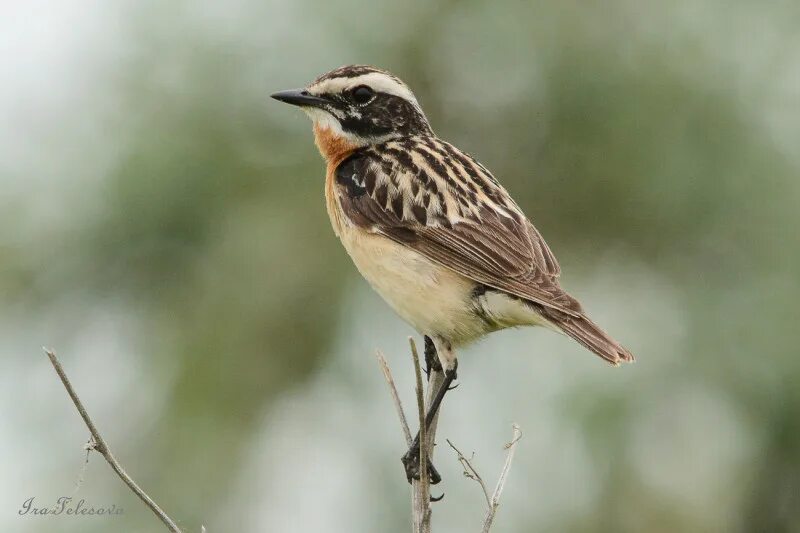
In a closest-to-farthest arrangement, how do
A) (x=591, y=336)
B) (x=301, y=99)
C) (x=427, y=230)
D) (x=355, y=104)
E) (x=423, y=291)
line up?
(x=591, y=336), (x=423, y=291), (x=427, y=230), (x=301, y=99), (x=355, y=104)

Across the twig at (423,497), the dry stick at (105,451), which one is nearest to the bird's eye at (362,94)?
the twig at (423,497)

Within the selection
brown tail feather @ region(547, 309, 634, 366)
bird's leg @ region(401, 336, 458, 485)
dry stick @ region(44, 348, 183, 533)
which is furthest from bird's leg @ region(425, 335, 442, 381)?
dry stick @ region(44, 348, 183, 533)

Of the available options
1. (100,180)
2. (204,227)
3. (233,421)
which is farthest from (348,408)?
(100,180)

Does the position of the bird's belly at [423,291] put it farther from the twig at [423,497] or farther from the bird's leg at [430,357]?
the twig at [423,497]

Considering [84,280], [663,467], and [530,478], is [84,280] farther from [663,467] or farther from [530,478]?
[663,467]

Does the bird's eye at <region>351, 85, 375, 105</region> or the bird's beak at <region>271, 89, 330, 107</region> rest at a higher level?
the bird's eye at <region>351, 85, 375, 105</region>

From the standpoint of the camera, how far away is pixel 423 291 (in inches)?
222

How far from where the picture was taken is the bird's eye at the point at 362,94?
629cm

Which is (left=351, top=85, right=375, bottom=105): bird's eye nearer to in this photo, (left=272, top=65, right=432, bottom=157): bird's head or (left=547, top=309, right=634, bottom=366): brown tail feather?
(left=272, top=65, right=432, bottom=157): bird's head

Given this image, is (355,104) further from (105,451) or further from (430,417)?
(105,451)

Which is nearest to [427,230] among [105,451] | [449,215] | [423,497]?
[449,215]

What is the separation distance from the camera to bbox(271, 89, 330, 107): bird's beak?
6.12 metres

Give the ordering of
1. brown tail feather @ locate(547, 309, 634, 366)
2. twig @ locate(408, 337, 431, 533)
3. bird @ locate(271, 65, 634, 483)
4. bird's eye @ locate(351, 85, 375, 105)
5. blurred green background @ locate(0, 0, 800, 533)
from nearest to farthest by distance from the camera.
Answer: twig @ locate(408, 337, 431, 533) → brown tail feather @ locate(547, 309, 634, 366) → bird @ locate(271, 65, 634, 483) → bird's eye @ locate(351, 85, 375, 105) → blurred green background @ locate(0, 0, 800, 533)

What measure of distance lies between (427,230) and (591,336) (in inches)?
40.2
